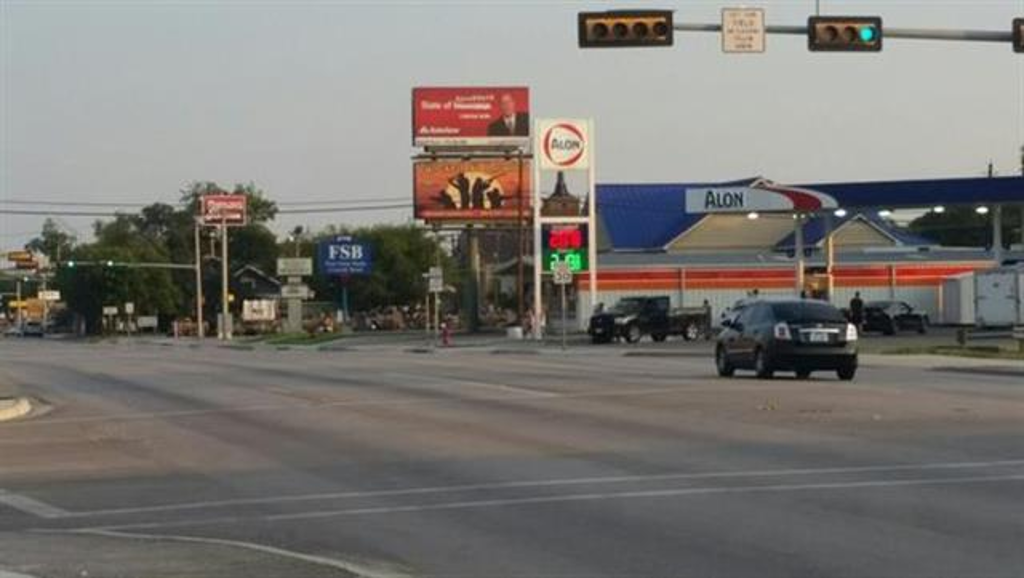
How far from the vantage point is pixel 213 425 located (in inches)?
842

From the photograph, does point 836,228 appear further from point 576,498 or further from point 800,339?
point 576,498

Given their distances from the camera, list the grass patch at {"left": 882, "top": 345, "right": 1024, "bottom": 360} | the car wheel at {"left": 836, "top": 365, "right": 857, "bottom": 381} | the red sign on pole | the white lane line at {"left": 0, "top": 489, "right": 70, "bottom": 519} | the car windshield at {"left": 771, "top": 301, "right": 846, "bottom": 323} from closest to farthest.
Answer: the white lane line at {"left": 0, "top": 489, "right": 70, "bottom": 519} < the car windshield at {"left": 771, "top": 301, "right": 846, "bottom": 323} < the car wheel at {"left": 836, "top": 365, "right": 857, "bottom": 381} < the grass patch at {"left": 882, "top": 345, "right": 1024, "bottom": 360} < the red sign on pole

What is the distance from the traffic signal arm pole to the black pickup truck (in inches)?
1200

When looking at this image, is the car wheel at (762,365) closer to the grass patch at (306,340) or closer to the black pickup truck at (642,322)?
the black pickup truck at (642,322)

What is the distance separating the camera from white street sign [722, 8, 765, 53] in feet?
82.3

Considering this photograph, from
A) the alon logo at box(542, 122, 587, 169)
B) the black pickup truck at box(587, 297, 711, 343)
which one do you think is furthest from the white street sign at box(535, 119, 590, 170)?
the black pickup truck at box(587, 297, 711, 343)

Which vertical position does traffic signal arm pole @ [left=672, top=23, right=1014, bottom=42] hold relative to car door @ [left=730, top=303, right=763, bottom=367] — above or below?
above

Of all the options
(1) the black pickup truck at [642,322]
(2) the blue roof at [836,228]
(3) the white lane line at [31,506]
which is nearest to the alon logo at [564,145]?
(1) the black pickup truck at [642,322]

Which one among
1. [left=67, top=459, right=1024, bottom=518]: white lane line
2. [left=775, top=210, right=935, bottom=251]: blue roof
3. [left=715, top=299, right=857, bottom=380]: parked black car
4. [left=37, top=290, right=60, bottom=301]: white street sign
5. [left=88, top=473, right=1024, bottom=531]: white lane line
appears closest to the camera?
[left=88, top=473, right=1024, bottom=531]: white lane line

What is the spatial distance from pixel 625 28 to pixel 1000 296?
113 feet

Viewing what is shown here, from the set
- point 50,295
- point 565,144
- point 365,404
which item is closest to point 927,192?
point 565,144

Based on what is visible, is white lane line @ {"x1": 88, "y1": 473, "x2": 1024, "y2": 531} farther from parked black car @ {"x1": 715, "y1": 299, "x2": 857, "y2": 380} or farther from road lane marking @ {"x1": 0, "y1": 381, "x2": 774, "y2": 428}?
parked black car @ {"x1": 715, "y1": 299, "x2": 857, "y2": 380}

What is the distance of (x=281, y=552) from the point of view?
10.1 metres

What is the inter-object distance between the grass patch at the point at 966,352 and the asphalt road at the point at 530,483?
995 cm
